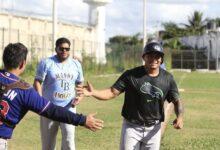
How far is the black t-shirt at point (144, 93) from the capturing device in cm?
714

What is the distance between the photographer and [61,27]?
54875 millimetres

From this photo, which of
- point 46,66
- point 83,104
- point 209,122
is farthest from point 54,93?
point 83,104

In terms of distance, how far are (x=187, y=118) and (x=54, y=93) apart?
29.4 ft

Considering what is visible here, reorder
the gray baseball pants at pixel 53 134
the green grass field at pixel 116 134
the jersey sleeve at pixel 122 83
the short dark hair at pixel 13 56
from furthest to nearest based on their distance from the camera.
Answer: the green grass field at pixel 116 134 < the gray baseball pants at pixel 53 134 < the jersey sleeve at pixel 122 83 < the short dark hair at pixel 13 56

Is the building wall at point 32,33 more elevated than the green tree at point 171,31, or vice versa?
the green tree at point 171,31

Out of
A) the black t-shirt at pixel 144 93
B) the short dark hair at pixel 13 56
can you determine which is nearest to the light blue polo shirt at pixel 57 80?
the black t-shirt at pixel 144 93

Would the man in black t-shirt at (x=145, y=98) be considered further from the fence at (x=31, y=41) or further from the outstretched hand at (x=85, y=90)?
the fence at (x=31, y=41)

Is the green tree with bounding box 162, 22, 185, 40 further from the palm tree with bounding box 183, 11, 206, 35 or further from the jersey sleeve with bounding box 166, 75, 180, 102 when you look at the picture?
the jersey sleeve with bounding box 166, 75, 180, 102

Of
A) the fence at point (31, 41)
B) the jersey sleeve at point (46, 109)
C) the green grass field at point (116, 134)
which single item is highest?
the fence at point (31, 41)

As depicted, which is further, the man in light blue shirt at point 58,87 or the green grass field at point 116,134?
the green grass field at point 116,134

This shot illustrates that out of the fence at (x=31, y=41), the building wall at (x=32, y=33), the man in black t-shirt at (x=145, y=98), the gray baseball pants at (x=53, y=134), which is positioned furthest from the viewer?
the building wall at (x=32, y=33)

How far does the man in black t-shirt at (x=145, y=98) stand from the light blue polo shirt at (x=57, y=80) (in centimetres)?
204

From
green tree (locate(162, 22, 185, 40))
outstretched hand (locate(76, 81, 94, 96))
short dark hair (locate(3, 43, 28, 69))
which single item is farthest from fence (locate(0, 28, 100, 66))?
green tree (locate(162, 22, 185, 40))

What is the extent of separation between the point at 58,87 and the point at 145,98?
2.47 meters
